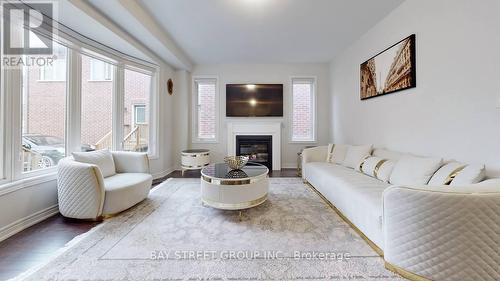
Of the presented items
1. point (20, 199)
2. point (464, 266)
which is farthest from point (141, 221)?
point (464, 266)

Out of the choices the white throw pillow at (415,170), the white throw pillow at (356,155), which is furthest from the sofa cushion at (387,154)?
the white throw pillow at (415,170)

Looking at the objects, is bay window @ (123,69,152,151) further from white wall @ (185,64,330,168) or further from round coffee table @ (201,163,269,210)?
round coffee table @ (201,163,269,210)

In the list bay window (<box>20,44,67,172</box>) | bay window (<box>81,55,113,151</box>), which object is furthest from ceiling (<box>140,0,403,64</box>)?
bay window (<box>20,44,67,172</box>)

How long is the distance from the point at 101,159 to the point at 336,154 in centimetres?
380

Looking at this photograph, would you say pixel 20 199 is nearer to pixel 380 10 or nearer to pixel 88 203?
pixel 88 203

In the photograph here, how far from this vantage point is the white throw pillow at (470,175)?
1.56 m

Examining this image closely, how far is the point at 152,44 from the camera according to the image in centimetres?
348

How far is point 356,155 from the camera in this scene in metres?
3.22

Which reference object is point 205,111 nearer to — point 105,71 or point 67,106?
point 105,71

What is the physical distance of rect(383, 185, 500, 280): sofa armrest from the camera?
1.25 meters

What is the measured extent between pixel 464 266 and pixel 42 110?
4.26 meters

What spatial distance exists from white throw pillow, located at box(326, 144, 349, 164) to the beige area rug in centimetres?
131

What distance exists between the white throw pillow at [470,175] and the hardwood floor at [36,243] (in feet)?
Answer: 11.3

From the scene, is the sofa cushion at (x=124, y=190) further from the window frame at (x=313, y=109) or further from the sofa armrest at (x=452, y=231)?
the window frame at (x=313, y=109)
